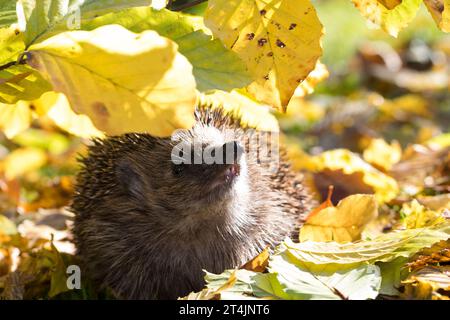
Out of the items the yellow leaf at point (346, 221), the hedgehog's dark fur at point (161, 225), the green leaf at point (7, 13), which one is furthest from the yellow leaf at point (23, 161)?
the yellow leaf at point (346, 221)

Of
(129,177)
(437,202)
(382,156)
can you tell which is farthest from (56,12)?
(382,156)

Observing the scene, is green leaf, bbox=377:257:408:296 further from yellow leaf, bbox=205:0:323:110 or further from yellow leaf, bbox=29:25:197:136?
yellow leaf, bbox=29:25:197:136

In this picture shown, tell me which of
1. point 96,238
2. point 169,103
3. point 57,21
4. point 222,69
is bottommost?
point 96,238

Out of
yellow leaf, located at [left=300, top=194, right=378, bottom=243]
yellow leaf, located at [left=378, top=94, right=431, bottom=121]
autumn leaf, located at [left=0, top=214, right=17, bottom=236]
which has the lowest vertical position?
yellow leaf, located at [left=300, top=194, right=378, bottom=243]

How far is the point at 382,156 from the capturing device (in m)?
3.29

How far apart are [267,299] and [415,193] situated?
1366 mm

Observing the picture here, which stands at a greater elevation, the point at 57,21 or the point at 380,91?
the point at 380,91

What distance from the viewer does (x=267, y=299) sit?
161cm

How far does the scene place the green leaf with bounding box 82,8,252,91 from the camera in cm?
168

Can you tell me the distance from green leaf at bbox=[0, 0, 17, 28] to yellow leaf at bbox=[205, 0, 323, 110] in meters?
0.59

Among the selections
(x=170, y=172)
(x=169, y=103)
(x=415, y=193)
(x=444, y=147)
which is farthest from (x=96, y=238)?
(x=444, y=147)

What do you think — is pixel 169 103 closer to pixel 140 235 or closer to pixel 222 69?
pixel 222 69

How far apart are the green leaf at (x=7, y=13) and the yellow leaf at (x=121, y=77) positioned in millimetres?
335

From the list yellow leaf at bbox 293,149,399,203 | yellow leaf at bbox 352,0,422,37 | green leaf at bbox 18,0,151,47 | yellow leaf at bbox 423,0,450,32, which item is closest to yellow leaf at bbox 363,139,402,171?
yellow leaf at bbox 293,149,399,203
